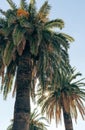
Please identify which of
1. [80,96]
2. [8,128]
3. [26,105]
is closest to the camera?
[26,105]

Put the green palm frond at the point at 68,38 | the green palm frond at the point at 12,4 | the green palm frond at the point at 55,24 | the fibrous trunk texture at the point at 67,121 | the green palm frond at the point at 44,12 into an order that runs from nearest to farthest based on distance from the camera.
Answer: the green palm frond at the point at 44,12
the green palm frond at the point at 55,24
the green palm frond at the point at 12,4
the green palm frond at the point at 68,38
the fibrous trunk texture at the point at 67,121

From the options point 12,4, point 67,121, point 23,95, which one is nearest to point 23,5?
point 12,4

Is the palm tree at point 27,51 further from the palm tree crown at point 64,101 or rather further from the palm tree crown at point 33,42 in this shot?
the palm tree crown at point 64,101

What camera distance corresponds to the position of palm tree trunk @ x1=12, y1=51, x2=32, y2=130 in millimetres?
26078

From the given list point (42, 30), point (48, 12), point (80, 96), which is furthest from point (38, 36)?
point (80, 96)

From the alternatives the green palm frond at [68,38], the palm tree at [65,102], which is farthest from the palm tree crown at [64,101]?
the green palm frond at [68,38]

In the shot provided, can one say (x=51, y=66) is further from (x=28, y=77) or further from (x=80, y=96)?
(x=80, y=96)

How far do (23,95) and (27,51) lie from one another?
425 cm

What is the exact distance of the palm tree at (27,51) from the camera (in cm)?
2742

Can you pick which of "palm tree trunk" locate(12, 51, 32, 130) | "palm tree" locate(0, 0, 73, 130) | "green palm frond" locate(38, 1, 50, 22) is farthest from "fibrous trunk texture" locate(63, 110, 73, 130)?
"green palm frond" locate(38, 1, 50, 22)

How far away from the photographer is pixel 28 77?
28297 mm

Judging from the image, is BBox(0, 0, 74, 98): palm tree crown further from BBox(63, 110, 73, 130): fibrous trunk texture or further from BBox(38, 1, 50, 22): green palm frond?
BBox(63, 110, 73, 130): fibrous trunk texture

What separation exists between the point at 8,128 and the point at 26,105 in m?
33.8

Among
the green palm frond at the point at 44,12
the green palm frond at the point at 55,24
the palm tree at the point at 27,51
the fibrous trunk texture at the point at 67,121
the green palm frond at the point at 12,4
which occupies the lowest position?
the fibrous trunk texture at the point at 67,121
